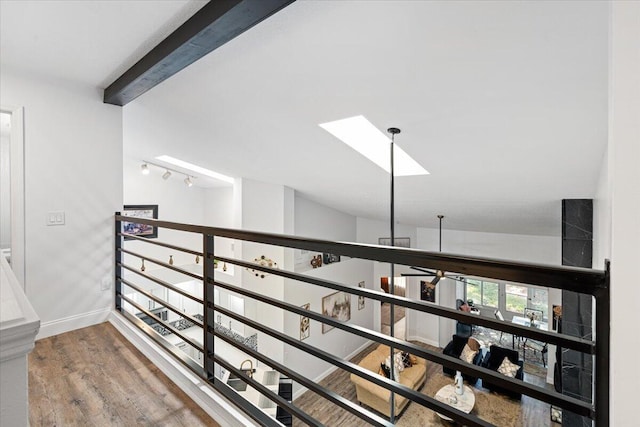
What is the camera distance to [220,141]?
13.9 ft

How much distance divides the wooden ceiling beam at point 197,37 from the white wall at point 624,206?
136 centimetres

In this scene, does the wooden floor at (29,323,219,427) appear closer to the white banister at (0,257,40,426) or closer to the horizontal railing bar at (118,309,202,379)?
the horizontal railing bar at (118,309,202,379)

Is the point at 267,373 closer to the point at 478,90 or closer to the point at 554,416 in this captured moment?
the point at 554,416

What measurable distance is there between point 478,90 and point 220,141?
3.13 m

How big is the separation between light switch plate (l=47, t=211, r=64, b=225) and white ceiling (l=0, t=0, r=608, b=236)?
116 cm

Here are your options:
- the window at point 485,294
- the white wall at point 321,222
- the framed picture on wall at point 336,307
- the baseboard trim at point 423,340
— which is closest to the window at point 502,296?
the window at point 485,294

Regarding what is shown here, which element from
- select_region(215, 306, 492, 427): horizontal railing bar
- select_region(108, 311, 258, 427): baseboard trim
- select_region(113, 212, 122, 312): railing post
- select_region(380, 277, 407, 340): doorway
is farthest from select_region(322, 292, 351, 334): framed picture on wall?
select_region(215, 306, 492, 427): horizontal railing bar

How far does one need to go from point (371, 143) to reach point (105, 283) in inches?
124

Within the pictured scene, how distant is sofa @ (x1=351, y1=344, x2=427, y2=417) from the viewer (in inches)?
230

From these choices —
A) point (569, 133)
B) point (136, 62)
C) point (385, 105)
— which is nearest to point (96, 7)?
point (136, 62)

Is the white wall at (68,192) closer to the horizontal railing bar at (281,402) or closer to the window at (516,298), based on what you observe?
the horizontal railing bar at (281,402)

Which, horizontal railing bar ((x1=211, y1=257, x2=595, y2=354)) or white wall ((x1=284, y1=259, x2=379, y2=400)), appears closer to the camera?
horizontal railing bar ((x1=211, y1=257, x2=595, y2=354))

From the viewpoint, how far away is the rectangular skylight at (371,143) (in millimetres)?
3391

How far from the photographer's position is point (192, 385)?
5.94 ft
